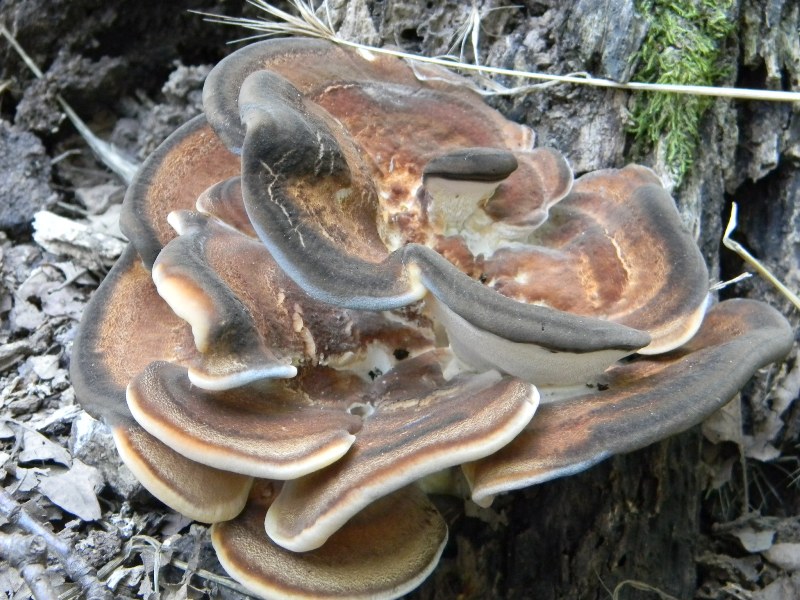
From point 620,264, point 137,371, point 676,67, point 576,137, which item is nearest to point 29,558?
point 137,371

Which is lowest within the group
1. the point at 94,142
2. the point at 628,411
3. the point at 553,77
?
the point at 94,142

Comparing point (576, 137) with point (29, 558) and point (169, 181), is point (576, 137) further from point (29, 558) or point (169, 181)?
point (29, 558)

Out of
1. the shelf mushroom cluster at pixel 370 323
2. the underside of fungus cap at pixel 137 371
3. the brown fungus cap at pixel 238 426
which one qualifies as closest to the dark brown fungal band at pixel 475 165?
the shelf mushroom cluster at pixel 370 323

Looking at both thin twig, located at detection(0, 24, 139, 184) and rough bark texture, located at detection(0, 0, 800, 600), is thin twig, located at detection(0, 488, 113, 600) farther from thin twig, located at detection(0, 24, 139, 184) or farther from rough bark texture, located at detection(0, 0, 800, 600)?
thin twig, located at detection(0, 24, 139, 184)

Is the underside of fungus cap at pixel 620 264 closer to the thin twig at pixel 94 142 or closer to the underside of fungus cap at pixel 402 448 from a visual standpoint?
the underside of fungus cap at pixel 402 448

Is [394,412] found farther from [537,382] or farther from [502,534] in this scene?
[502,534]

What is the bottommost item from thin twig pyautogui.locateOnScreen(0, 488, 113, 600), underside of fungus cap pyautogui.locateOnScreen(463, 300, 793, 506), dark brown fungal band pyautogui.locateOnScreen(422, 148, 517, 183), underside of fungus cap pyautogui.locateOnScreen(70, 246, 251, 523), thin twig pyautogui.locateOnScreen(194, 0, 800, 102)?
thin twig pyautogui.locateOnScreen(0, 488, 113, 600)

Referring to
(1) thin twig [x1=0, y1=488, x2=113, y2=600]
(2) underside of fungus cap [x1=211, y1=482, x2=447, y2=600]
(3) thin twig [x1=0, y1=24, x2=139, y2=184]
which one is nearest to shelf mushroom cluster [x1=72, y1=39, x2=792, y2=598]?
(2) underside of fungus cap [x1=211, y1=482, x2=447, y2=600]
